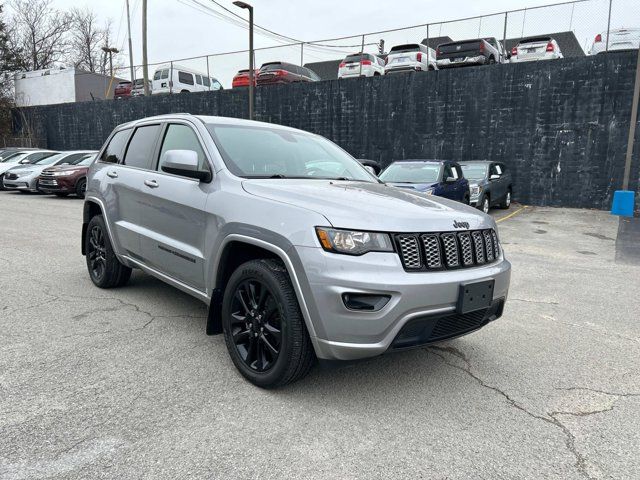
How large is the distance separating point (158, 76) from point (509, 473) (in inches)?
1118

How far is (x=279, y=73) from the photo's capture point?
70.6ft

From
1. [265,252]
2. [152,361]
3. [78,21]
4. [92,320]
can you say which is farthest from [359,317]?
[78,21]

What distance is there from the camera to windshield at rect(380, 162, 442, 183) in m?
11.5

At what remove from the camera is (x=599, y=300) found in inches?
219

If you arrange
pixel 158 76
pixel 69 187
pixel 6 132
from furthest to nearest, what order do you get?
pixel 6 132, pixel 158 76, pixel 69 187

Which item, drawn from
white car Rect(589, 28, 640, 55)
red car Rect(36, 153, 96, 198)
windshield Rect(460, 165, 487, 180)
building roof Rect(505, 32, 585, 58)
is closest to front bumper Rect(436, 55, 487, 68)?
building roof Rect(505, 32, 585, 58)

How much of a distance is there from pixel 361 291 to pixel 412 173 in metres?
9.63

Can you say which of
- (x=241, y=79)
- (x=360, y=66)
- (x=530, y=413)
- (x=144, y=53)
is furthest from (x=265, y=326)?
(x=144, y=53)

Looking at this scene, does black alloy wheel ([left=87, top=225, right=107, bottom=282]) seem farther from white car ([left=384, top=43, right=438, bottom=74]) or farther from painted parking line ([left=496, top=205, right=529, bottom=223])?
white car ([left=384, top=43, right=438, bottom=74])

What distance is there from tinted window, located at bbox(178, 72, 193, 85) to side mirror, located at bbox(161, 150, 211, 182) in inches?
990

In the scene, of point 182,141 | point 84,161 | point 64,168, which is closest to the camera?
point 182,141

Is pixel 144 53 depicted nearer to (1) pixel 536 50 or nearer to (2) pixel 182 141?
(1) pixel 536 50

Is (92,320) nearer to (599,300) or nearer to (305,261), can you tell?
(305,261)

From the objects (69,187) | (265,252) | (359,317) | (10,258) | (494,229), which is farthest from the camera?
(69,187)
